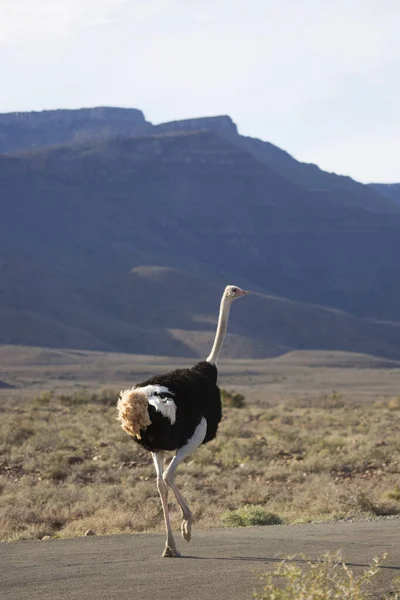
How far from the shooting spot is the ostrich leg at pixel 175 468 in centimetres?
977

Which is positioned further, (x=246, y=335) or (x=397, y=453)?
(x=246, y=335)

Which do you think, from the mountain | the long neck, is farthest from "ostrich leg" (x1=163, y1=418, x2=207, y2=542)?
the mountain

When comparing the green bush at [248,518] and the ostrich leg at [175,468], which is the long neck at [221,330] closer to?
the ostrich leg at [175,468]

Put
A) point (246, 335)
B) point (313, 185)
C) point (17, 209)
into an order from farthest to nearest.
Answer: point (313, 185)
point (17, 209)
point (246, 335)

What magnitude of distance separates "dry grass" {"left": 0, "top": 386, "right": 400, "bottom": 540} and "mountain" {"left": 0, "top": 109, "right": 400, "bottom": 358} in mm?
86187

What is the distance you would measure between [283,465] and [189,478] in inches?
129

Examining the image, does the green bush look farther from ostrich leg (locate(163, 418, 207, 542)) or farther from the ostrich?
ostrich leg (locate(163, 418, 207, 542))

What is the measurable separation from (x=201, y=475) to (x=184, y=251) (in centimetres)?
13560

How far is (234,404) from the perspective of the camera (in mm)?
44250

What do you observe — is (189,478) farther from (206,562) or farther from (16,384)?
(16,384)

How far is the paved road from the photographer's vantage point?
317 inches

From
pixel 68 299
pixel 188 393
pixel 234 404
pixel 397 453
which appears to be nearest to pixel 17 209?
pixel 68 299

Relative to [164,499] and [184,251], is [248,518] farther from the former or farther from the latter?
[184,251]

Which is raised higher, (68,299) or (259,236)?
(259,236)
